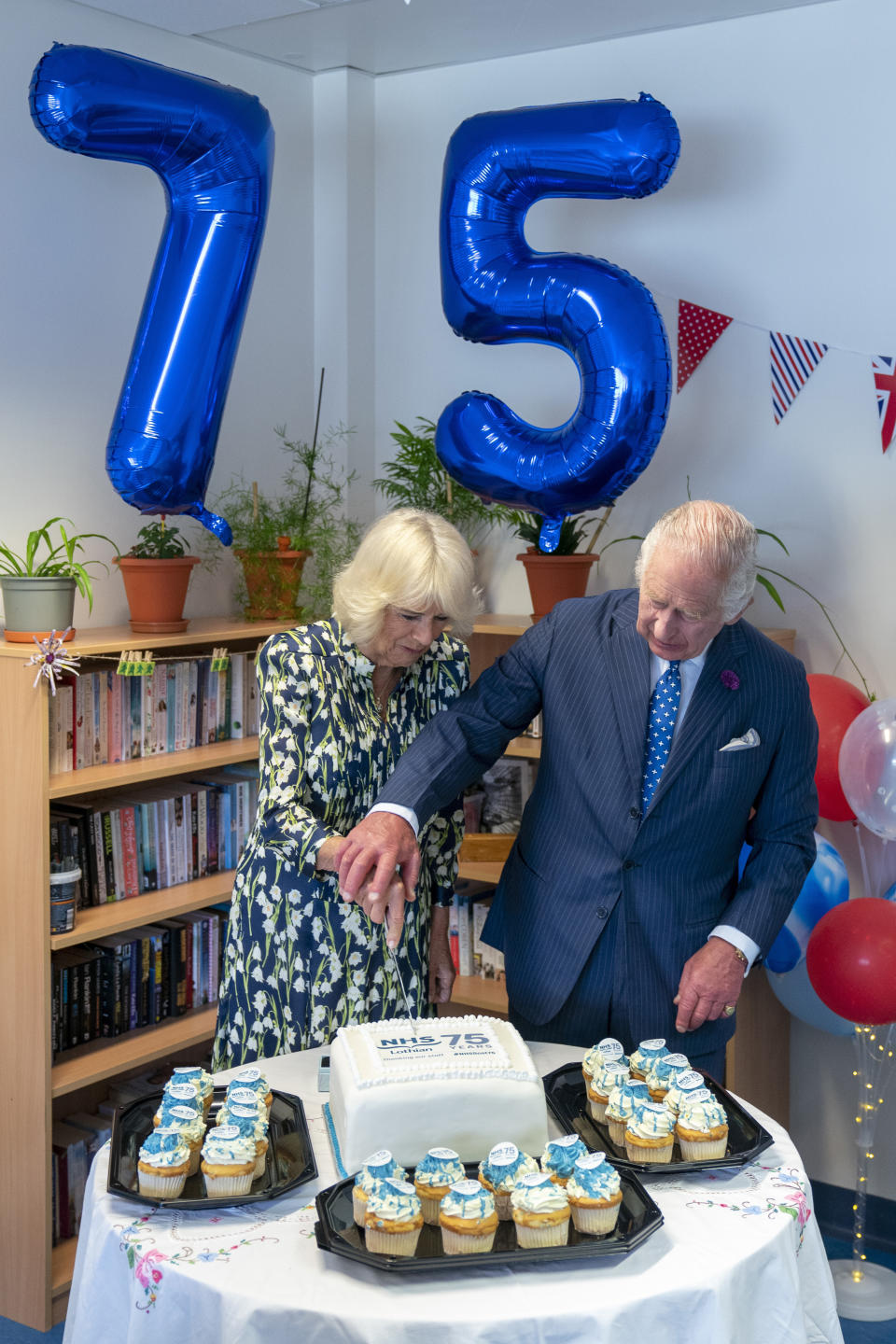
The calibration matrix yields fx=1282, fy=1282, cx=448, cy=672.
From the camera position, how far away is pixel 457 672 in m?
2.37

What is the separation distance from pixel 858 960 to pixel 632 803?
88 centimetres

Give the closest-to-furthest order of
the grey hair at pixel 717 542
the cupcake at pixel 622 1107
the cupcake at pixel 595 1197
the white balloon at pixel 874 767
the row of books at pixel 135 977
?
the cupcake at pixel 595 1197 < the cupcake at pixel 622 1107 < the grey hair at pixel 717 542 < the white balloon at pixel 874 767 < the row of books at pixel 135 977

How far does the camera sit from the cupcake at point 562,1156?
5.02 ft

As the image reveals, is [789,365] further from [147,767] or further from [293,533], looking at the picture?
[147,767]

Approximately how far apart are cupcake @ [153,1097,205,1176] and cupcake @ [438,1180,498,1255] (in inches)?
13.2

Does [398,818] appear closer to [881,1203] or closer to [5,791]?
[5,791]

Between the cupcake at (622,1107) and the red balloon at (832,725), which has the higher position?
the red balloon at (832,725)

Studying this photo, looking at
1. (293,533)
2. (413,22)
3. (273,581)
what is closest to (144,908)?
(273,581)

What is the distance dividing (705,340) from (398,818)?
6.15 ft

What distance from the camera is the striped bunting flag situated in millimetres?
3207

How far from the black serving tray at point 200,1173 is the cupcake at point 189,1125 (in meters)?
0.02

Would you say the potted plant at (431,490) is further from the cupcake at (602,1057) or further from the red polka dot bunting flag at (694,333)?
the cupcake at (602,1057)

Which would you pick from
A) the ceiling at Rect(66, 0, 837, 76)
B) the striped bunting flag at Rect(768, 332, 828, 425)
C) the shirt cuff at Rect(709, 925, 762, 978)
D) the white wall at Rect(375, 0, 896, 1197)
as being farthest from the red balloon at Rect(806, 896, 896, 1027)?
the ceiling at Rect(66, 0, 837, 76)

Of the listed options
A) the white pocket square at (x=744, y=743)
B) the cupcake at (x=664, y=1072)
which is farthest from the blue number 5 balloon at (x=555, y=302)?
the cupcake at (x=664, y=1072)
